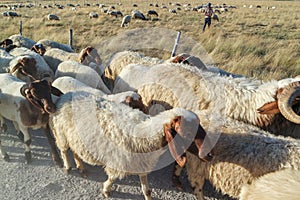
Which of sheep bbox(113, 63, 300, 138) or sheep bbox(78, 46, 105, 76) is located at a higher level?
sheep bbox(113, 63, 300, 138)

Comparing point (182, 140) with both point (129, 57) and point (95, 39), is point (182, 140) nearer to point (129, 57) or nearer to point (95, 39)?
point (129, 57)

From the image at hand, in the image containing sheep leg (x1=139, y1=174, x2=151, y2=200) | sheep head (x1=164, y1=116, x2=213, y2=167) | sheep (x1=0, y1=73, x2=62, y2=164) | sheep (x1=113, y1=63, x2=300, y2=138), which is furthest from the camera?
sheep (x1=0, y1=73, x2=62, y2=164)

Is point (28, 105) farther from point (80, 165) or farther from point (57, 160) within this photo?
point (80, 165)

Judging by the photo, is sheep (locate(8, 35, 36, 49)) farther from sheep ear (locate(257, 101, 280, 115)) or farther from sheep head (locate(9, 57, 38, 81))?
sheep ear (locate(257, 101, 280, 115))

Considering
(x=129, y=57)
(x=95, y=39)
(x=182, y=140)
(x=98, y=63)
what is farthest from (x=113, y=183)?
(x=95, y=39)

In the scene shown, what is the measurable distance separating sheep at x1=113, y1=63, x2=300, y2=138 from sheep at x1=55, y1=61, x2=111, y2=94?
115cm

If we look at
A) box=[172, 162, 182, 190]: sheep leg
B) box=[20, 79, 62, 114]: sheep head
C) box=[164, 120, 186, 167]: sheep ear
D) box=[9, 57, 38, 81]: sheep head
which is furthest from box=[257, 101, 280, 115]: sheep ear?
box=[9, 57, 38, 81]: sheep head

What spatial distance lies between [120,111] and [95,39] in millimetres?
10991

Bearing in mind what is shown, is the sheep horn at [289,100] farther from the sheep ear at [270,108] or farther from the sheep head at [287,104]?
the sheep ear at [270,108]

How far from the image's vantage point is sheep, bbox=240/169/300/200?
2.82m

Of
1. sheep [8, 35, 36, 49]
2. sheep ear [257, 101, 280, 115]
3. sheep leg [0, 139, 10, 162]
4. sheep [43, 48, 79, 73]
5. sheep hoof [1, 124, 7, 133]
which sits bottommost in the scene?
sheep leg [0, 139, 10, 162]

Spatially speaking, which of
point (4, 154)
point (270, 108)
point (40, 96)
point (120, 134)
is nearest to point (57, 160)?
point (4, 154)

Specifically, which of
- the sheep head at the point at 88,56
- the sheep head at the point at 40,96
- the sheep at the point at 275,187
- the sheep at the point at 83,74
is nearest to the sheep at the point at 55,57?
the sheep head at the point at 88,56

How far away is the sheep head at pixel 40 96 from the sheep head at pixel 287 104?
10.3 ft
